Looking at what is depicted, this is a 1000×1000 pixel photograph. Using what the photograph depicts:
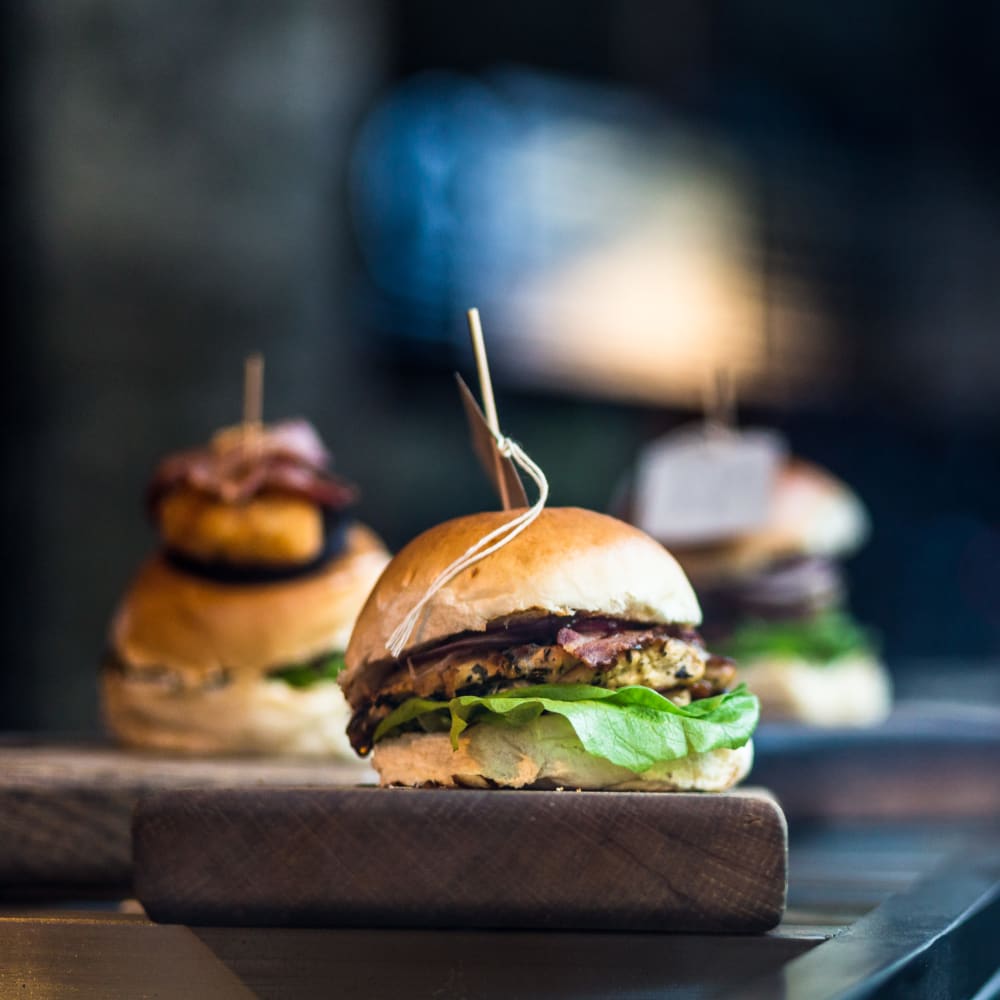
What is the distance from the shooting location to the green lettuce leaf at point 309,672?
4.00 metres

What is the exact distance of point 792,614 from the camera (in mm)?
5375

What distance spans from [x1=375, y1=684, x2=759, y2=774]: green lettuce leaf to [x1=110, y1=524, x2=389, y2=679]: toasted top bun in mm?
1653

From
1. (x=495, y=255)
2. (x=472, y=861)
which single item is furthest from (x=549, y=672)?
(x=495, y=255)

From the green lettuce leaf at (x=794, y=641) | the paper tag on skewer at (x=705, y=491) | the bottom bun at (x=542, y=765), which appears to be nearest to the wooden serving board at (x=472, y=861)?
the bottom bun at (x=542, y=765)

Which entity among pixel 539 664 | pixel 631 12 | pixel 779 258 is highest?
pixel 631 12

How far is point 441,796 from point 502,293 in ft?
22.5

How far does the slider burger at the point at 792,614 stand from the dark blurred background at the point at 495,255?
120 inches

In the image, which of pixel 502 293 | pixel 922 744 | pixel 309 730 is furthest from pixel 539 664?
pixel 502 293

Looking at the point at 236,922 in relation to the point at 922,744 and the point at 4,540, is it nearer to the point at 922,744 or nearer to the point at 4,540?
the point at 922,744

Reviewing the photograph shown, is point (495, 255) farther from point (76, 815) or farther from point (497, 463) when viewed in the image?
point (497, 463)

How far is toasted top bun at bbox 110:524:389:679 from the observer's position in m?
4.00

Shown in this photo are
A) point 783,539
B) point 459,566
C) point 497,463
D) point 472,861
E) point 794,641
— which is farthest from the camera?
point 783,539

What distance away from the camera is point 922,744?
4.34 meters

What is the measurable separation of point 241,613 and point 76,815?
1.02m
